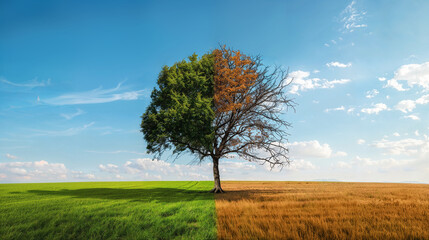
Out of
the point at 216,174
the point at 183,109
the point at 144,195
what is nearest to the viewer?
the point at 183,109

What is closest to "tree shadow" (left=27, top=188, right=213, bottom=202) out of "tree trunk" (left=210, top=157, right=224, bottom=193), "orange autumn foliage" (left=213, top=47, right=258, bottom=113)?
"tree trunk" (left=210, top=157, right=224, bottom=193)

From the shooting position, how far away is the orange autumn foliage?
21.5 m

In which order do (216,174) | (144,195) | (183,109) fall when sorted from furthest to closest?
(216,174)
(144,195)
(183,109)

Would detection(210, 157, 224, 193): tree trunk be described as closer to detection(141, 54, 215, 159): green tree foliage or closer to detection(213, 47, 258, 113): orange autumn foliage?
detection(141, 54, 215, 159): green tree foliage

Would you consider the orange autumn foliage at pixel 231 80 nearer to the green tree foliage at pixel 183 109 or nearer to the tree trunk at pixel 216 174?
the green tree foliage at pixel 183 109

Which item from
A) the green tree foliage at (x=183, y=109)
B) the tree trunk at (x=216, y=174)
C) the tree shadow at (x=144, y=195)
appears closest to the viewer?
the tree shadow at (x=144, y=195)

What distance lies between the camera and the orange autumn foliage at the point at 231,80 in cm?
2152

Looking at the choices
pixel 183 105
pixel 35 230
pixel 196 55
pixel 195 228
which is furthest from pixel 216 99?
pixel 35 230

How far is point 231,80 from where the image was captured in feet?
70.8

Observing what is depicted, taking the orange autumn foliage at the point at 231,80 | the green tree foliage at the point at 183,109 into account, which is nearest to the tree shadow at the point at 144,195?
the green tree foliage at the point at 183,109

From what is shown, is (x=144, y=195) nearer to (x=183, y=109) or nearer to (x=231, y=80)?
(x=183, y=109)

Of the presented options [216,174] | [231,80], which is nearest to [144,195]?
[216,174]

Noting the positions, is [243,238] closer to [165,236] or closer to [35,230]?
[165,236]

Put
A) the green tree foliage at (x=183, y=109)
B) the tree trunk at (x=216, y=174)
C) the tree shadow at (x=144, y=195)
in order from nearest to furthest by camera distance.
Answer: the tree shadow at (x=144, y=195) < the green tree foliage at (x=183, y=109) < the tree trunk at (x=216, y=174)
